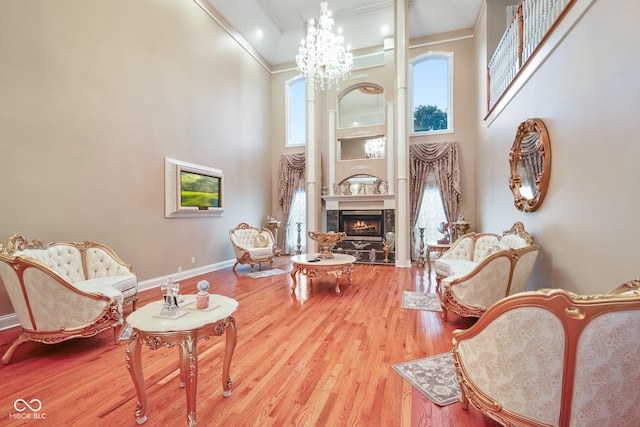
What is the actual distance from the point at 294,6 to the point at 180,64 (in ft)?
11.1

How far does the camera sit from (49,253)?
304 centimetres

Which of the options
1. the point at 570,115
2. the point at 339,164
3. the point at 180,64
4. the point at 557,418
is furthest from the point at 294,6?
the point at 557,418

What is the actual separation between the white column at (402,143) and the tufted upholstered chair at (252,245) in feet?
9.51

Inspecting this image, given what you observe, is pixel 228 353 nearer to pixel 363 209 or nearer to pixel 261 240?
pixel 261 240

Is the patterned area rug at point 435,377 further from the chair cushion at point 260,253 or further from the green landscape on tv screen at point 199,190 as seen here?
the green landscape on tv screen at point 199,190

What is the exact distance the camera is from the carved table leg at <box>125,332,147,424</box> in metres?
1.59

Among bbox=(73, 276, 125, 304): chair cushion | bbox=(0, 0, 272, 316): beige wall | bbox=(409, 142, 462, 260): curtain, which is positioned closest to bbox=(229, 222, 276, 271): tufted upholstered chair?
bbox=(0, 0, 272, 316): beige wall

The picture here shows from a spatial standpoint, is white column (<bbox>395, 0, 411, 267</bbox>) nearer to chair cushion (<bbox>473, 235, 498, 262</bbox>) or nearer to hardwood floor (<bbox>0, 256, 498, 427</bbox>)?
chair cushion (<bbox>473, 235, 498, 262</bbox>)

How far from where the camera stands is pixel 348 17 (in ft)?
23.1

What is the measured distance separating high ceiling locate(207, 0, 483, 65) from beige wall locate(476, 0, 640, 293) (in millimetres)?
4380

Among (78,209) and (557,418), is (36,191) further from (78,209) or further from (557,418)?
(557,418)

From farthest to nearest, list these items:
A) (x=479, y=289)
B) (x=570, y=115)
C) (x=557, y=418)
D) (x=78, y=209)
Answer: (x=78, y=209)
(x=479, y=289)
(x=570, y=115)
(x=557, y=418)

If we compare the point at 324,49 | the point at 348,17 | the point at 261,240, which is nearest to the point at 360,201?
the point at 261,240

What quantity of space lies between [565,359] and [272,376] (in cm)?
176
